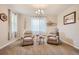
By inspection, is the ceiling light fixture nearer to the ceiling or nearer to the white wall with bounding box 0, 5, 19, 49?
the ceiling

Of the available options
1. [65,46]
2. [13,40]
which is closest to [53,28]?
[65,46]

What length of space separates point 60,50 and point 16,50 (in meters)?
1.35

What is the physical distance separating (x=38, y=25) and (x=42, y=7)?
606mm

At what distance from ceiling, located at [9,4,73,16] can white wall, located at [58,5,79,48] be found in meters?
0.19

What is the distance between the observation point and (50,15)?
3.31m

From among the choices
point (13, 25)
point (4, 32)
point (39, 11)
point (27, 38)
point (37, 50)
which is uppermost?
point (39, 11)

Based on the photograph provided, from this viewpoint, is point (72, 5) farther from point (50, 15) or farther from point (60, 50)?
point (60, 50)

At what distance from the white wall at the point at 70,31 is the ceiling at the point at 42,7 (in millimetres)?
189

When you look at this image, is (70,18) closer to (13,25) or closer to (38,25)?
(38,25)

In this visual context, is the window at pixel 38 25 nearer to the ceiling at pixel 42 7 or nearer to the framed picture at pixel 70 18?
the ceiling at pixel 42 7

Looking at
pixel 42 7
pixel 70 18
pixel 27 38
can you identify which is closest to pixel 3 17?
pixel 27 38

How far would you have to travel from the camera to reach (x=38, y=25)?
3.35m

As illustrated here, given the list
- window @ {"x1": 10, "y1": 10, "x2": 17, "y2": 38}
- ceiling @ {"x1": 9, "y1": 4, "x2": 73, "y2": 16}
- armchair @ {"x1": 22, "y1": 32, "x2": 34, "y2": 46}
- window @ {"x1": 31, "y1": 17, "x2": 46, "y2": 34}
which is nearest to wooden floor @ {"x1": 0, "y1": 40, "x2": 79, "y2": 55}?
armchair @ {"x1": 22, "y1": 32, "x2": 34, "y2": 46}
